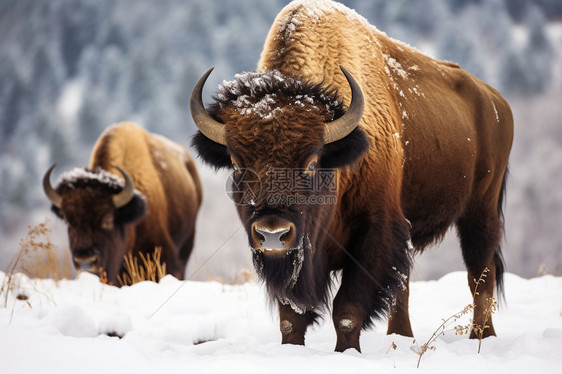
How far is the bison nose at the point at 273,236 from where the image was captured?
10.2 ft

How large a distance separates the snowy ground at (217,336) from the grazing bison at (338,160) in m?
0.43

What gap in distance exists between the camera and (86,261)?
7.12 m

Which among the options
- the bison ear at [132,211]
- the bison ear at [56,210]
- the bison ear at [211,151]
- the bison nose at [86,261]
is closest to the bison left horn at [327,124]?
the bison ear at [211,151]

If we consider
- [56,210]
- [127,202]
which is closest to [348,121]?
[127,202]

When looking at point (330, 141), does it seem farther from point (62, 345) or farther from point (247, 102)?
point (62, 345)

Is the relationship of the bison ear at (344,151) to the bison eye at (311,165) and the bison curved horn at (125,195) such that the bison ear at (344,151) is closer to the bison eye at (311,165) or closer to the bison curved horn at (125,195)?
the bison eye at (311,165)

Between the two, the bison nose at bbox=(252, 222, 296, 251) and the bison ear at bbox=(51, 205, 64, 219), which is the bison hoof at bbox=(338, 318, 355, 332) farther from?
the bison ear at bbox=(51, 205, 64, 219)

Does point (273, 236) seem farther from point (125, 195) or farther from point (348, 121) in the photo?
point (125, 195)

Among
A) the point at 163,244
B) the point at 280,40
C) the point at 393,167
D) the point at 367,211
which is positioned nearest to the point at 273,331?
the point at 367,211

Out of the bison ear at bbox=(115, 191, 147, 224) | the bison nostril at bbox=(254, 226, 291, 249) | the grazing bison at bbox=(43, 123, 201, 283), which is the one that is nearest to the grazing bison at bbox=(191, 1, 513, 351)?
the bison nostril at bbox=(254, 226, 291, 249)

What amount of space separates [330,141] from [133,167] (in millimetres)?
5861

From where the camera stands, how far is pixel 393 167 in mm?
4133

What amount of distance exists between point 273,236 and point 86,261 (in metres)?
4.74

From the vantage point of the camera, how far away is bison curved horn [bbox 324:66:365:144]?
11.8ft
